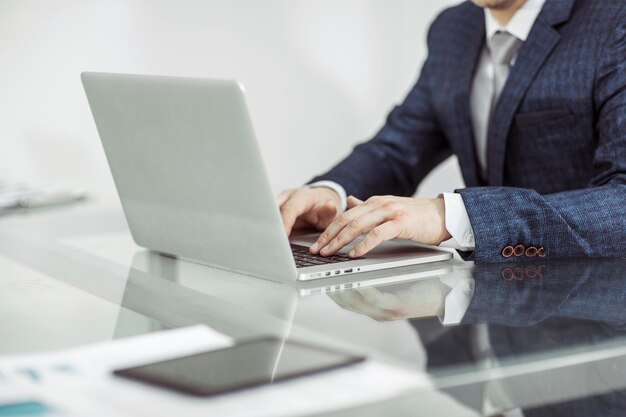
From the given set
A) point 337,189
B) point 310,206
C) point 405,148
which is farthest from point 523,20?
point 310,206

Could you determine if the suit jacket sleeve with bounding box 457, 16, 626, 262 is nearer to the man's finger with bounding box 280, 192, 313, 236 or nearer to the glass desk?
the glass desk

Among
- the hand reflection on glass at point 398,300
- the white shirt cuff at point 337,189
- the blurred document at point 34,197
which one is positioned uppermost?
the hand reflection on glass at point 398,300

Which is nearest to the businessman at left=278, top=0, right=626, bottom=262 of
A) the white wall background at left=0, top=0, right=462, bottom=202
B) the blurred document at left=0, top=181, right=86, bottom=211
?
the blurred document at left=0, top=181, right=86, bottom=211

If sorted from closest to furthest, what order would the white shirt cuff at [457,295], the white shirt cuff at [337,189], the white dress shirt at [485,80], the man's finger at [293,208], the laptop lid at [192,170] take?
1. the white shirt cuff at [457,295]
2. the laptop lid at [192,170]
3. the man's finger at [293,208]
4. the white shirt cuff at [337,189]
5. the white dress shirt at [485,80]

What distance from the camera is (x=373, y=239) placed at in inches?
54.0

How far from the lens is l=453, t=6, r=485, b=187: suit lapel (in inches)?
86.5

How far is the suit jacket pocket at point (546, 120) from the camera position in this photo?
1.96m

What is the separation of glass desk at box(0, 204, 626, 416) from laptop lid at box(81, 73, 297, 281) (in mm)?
38

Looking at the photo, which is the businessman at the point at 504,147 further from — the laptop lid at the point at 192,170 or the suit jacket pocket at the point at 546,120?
the laptop lid at the point at 192,170

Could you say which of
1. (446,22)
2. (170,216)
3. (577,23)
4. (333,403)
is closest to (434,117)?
(446,22)

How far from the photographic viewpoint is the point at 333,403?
76 cm

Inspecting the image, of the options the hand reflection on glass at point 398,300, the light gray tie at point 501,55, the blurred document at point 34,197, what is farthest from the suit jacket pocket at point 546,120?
the blurred document at point 34,197

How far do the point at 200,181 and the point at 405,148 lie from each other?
1108mm

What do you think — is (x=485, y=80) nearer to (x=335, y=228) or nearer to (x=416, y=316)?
(x=335, y=228)
